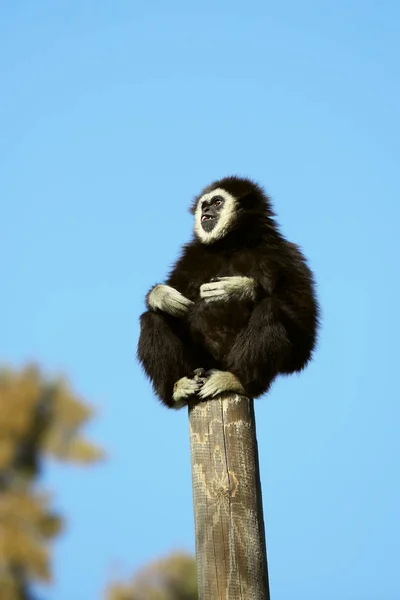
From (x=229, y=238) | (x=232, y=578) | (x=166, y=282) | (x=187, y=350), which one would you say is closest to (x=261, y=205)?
(x=229, y=238)

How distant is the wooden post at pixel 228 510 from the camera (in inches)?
219

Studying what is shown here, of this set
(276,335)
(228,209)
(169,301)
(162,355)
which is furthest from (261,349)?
(228,209)

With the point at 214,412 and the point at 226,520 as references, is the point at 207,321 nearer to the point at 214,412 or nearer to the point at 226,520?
the point at 214,412

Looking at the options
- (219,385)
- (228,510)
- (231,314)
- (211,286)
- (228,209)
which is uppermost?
A: (228,209)

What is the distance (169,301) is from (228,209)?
1.44 meters

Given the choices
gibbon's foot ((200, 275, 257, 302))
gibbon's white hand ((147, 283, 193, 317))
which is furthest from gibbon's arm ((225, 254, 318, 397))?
gibbon's white hand ((147, 283, 193, 317))

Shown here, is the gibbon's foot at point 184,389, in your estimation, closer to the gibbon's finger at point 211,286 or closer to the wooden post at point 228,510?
the wooden post at point 228,510

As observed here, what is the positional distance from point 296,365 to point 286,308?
0.64 metres

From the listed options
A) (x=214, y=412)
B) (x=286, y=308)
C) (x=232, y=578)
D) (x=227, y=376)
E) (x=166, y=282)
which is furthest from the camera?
(x=166, y=282)

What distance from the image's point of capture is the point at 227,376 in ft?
21.4

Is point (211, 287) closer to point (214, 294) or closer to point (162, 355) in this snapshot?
point (214, 294)

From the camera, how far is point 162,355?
23.4 feet

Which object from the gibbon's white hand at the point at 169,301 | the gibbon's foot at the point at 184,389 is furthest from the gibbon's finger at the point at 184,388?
the gibbon's white hand at the point at 169,301

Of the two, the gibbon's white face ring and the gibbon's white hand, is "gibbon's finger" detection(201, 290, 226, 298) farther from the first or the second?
the gibbon's white face ring
